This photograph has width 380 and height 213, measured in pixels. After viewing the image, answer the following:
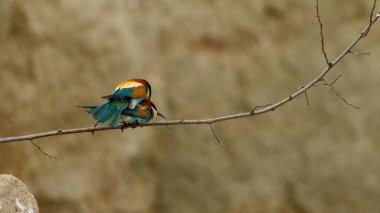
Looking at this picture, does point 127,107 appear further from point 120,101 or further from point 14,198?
point 14,198

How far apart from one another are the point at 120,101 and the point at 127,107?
0.04m

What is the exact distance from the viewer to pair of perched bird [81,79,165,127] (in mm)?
3385

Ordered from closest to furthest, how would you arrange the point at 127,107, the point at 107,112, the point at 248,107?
1. the point at 107,112
2. the point at 127,107
3. the point at 248,107

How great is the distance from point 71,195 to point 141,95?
79.7 inches

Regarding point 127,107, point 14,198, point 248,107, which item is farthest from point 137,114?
point 248,107

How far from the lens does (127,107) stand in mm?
3553

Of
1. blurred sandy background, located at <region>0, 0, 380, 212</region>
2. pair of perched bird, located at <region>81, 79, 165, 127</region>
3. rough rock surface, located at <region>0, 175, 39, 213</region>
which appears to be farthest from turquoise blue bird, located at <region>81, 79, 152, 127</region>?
blurred sandy background, located at <region>0, 0, 380, 212</region>

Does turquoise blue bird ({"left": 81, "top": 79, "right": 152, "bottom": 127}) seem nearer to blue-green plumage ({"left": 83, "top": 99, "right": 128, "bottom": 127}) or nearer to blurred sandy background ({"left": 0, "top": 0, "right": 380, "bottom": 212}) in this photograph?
blue-green plumage ({"left": 83, "top": 99, "right": 128, "bottom": 127})

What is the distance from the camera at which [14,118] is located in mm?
5414

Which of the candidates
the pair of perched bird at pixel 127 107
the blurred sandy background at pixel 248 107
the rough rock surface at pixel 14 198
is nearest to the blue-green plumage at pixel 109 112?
the pair of perched bird at pixel 127 107

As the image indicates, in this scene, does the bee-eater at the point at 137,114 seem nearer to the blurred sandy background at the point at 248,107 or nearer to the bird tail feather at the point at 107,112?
the bird tail feather at the point at 107,112

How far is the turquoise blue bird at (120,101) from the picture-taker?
3.37m

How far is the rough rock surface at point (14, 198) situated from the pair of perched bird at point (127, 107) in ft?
1.37

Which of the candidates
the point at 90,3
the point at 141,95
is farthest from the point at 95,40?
the point at 141,95
